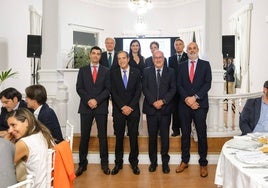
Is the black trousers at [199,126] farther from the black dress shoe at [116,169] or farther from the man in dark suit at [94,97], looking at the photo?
the man in dark suit at [94,97]

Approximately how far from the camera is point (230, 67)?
8.57 m

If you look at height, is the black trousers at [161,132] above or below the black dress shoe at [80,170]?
above

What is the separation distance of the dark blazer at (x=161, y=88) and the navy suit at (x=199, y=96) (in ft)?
0.38

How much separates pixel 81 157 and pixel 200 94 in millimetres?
1737

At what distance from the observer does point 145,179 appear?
4230 millimetres

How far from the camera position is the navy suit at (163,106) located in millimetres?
4484

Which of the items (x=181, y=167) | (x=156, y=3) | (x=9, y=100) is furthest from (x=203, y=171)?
(x=156, y=3)

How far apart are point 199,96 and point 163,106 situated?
473 mm

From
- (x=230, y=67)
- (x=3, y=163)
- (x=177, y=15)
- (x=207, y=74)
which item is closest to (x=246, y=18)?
(x=230, y=67)

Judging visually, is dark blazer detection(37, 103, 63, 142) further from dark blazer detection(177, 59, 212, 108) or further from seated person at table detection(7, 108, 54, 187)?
dark blazer detection(177, 59, 212, 108)

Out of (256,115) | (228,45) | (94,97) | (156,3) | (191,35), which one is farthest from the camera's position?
(156,3)

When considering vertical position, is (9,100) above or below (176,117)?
above

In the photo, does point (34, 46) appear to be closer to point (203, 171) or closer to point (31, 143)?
point (203, 171)

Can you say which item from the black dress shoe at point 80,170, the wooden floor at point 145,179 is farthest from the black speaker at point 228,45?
the black dress shoe at point 80,170
